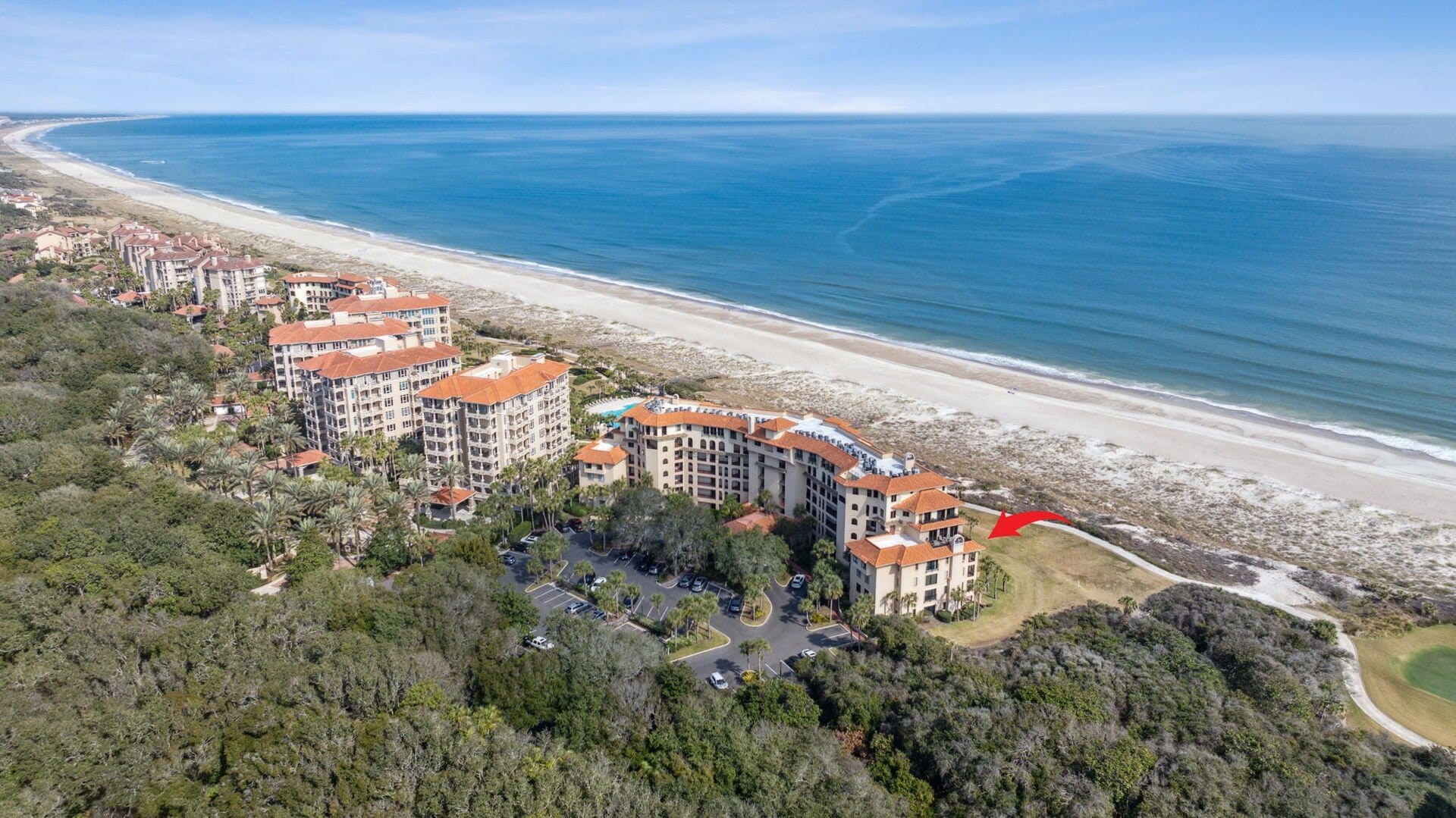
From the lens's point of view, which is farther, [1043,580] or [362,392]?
[362,392]

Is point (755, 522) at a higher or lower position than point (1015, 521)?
higher

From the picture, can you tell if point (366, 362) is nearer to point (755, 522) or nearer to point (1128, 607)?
point (755, 522)

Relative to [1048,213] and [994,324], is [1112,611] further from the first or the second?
[1048,213]

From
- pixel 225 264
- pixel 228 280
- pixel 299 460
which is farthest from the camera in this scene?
pixel 228 280

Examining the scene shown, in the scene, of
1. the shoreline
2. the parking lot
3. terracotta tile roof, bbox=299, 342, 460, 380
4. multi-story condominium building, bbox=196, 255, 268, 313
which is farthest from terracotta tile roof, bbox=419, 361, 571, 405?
multi-story condominium building, bbox=196, 255, 268, 313

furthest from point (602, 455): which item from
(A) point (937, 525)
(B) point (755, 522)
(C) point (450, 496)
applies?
(A) point (937, 525)

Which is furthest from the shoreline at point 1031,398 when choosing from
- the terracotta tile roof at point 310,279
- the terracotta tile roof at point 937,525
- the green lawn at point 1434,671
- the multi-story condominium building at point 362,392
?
the multi-story condominium building at point 362,392

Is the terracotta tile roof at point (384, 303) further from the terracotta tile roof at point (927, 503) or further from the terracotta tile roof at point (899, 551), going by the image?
the terracotta tile roof at point (927, 503)
